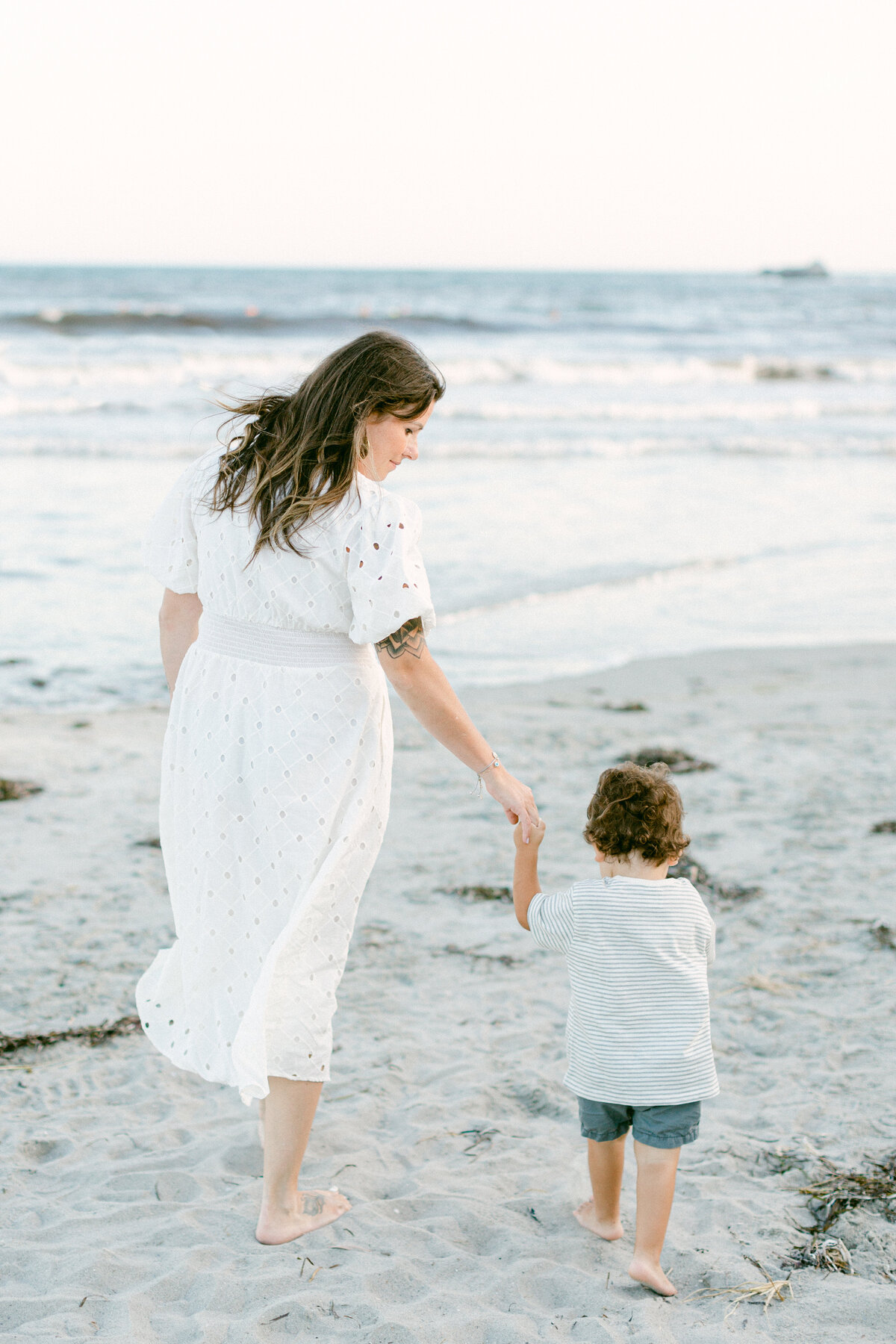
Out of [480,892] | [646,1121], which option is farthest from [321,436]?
[480,892]

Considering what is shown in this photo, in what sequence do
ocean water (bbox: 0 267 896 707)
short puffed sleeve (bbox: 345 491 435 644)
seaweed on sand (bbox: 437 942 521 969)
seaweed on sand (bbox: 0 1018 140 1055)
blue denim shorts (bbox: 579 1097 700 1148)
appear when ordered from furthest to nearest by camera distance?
1. ocean water (bbox: 0 267 896 707)
2. seaweed on sand (bbox: 437 942 521 969)
3. seaweed on sand (bbox: 0 1018 140 1055)
4. blue denim shorts (bbox: 579 1097 700 1148)
5. short puffed sleeve (bbox: 345 491 435 644)

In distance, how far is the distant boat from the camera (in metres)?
73.8

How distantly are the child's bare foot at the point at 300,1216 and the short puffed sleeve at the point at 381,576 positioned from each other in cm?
127

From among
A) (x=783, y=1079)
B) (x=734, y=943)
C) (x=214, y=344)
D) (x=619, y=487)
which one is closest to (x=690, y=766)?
(x=734, y=943)

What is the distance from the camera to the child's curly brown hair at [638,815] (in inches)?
88.2

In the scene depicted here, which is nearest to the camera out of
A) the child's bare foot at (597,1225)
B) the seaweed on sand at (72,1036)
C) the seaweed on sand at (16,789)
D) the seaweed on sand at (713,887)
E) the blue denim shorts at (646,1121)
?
the blue denim shorts at (646,1121)

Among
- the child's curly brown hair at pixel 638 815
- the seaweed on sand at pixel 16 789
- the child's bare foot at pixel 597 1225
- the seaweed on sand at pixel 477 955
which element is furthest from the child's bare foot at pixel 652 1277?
the seaweed on sand at pixel 16 789

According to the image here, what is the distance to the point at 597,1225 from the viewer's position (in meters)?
2.55

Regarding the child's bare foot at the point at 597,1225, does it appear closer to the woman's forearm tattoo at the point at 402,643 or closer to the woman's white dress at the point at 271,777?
the woman's white dress at the point at 271,777

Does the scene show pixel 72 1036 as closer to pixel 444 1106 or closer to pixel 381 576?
pixel 444 1106

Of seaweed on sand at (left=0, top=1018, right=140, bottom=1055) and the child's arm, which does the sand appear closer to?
seaweed on sand at (left=0, top=1018, right=140, bottom=1055)

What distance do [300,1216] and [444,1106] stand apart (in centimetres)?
58

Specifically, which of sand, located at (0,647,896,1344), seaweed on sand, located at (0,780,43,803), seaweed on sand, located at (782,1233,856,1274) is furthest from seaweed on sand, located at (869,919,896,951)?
seaweed on sand, located at (0,780,43,803)

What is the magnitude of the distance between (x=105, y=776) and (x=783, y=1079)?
10.7ft
